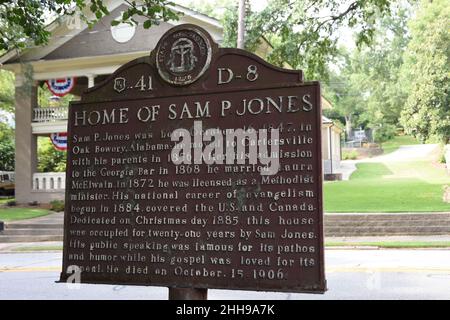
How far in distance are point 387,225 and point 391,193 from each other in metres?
7.05

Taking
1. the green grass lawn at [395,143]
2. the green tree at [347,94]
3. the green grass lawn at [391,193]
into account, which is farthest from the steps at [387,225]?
the green tree at [347,94]

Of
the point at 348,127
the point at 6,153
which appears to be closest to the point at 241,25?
the point at 6,153

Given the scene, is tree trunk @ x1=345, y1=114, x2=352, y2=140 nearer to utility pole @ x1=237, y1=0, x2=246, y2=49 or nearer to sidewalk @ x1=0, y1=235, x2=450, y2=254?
sidewalk @ x1=0, y1=235, x2=450, y2=254

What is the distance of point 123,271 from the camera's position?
14.5ft

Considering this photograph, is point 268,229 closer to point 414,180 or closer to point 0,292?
point 0,292

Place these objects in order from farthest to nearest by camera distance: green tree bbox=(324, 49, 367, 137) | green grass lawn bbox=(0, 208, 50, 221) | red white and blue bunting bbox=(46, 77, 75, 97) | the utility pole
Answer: green tree bbox=(324, 49, 367, 137) → red white and blue bunting bbox=(46, 77, 75, 97) → green grass lawn bbox=(0, 208, 50, 221) → the utility pole

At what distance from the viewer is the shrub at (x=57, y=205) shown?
23.9 metres

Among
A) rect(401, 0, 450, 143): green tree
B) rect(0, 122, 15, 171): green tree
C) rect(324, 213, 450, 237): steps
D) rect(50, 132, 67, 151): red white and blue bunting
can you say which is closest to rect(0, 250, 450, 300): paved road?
rect(324, 213, 450, 237): steps

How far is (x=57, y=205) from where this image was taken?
24109 mm

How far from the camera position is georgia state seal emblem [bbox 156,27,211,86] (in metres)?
4.35

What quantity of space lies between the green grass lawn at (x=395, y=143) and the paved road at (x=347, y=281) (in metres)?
42.5

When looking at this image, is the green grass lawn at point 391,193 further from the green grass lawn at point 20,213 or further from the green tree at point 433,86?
the green grass lawn at point 20,213

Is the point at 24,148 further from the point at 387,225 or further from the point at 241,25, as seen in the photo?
the point at 387,225

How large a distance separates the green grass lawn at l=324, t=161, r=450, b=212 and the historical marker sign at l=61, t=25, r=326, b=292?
15554 mm
